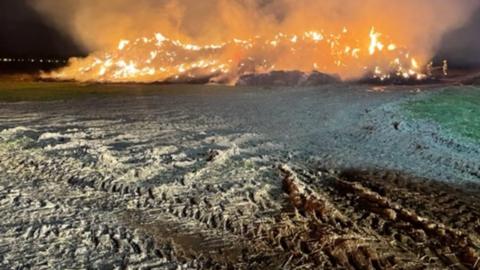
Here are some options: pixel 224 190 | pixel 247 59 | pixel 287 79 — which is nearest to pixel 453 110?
pixel 287 79

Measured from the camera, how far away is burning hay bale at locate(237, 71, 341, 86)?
1005 inches

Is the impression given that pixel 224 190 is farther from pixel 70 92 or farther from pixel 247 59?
pixel 247 59

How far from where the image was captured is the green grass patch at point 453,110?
13.3 meters

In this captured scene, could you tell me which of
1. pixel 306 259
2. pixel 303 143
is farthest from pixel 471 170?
pixel 306 259

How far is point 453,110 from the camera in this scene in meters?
16.6

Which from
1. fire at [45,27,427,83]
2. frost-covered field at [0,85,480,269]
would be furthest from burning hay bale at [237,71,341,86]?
frost-covered field at [0,85,480,269]

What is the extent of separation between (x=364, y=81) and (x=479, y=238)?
22.2 meters

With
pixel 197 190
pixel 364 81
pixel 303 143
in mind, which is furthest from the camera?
pixel 364 81

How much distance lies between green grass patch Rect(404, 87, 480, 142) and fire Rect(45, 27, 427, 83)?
8.55 metres

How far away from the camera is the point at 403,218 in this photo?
6.57 meters

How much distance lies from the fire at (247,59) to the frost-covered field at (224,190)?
15339 millimetres

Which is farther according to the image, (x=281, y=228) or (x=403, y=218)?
(x=403, y=218)

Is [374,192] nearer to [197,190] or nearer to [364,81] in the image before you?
[197,190]

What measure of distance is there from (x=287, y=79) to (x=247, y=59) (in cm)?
553
